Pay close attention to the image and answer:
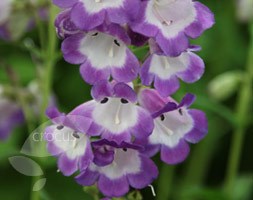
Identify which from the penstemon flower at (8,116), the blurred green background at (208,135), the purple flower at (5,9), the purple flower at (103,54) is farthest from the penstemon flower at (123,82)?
the blurred green background at (208,135)

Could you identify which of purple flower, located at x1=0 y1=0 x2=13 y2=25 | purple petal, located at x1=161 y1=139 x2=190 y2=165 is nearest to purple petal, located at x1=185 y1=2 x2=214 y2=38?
purple petal, located at x1=161 y1=139 x2=190 y2=165

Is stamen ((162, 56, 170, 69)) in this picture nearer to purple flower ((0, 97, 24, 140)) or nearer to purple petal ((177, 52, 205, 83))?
purple petal ((177, 52, 205, 83))

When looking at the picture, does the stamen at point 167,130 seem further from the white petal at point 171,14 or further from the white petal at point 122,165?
the white petal at point 171,14

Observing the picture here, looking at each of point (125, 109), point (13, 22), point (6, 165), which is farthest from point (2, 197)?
point (125, 109)

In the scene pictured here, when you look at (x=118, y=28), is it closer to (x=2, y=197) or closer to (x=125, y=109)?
(x=125, y=109)

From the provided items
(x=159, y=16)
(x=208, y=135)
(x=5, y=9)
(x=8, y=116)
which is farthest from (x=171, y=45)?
(x=208, y=135)

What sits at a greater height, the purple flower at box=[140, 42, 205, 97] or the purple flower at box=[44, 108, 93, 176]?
the purple flower at box=[140, 42, 205, 97]

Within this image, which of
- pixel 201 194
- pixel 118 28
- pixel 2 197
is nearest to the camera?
pixel 118 28
